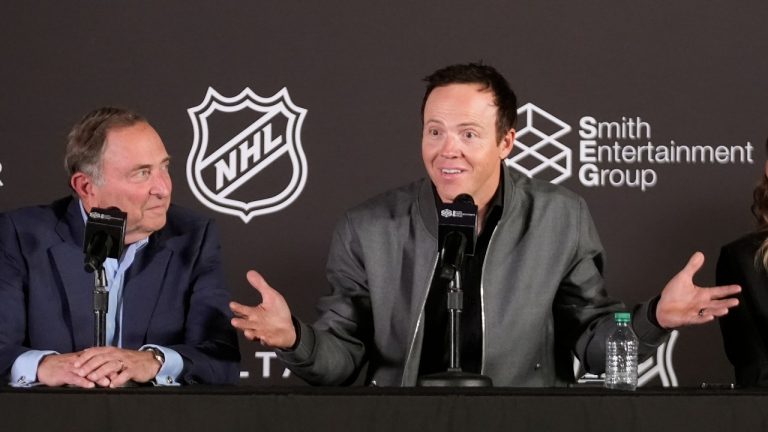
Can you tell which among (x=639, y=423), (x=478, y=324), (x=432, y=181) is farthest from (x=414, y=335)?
(x=639, y=423)

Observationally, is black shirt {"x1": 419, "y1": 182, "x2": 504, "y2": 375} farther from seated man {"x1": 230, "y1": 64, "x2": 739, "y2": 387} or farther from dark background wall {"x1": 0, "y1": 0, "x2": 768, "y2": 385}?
dark background wall {"x1": 0, "y1": 0, "x2": 768, "y2": 385}

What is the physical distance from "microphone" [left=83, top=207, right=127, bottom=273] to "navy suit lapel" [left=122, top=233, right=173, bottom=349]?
0.56 meters

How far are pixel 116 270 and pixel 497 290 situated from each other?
3.27 feet

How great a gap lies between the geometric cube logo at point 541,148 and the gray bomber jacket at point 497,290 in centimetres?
51

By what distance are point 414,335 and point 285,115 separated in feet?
3.45

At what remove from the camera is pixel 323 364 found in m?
3.08

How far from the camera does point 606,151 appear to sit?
3.94 m

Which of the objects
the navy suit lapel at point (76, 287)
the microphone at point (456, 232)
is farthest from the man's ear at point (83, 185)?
the microphone at point (456, 232)

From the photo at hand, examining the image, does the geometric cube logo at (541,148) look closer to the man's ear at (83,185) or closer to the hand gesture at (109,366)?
the man's ear at (83,185)

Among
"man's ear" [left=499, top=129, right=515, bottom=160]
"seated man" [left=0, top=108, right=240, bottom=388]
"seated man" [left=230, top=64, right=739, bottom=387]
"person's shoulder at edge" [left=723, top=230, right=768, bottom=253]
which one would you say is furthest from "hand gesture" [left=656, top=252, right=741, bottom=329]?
"seated man" [left=0, top=108, right=240, bottom=388]

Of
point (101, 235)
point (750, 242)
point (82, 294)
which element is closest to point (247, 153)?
point (82, 294)

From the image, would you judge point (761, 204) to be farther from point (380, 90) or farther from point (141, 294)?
point (141, 294)

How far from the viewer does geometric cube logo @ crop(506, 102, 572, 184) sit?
393cm

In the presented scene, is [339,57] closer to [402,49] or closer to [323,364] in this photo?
[402,49]
